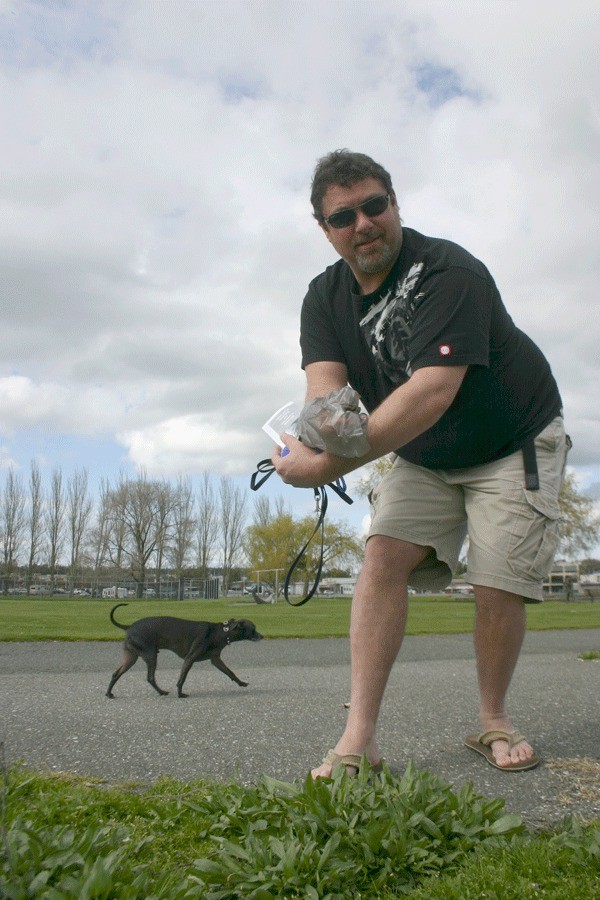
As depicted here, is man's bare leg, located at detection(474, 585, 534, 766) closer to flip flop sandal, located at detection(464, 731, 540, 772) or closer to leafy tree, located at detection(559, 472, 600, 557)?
flip flop sandal, located at detection(464, 731, 540, 772)

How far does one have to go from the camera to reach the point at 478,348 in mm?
2408

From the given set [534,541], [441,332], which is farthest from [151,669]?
[441,332]

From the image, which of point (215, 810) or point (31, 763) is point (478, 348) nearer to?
point (215, 810)

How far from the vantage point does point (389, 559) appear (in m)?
2.91

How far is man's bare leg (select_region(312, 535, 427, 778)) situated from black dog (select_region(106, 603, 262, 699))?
2.22 metres

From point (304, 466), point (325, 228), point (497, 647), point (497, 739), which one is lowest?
point (497, 739)

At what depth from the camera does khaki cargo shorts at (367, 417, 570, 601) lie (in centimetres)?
286

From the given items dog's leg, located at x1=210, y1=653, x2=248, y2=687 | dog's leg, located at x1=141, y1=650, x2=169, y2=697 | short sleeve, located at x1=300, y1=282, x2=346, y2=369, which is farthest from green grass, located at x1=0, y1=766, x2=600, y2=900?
dog's leg, located at x1=210, y1=653, x2=248, y2=687

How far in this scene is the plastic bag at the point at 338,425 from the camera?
85.5 inches

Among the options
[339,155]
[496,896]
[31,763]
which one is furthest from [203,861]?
[339,155]

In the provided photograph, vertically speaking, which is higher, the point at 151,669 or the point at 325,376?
the point at 325,376

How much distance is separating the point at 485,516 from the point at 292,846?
5.11 ft

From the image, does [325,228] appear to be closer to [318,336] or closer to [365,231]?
[365,231]

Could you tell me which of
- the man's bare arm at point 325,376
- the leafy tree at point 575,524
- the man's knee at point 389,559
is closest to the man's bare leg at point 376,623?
the man's knee at point 389,559
